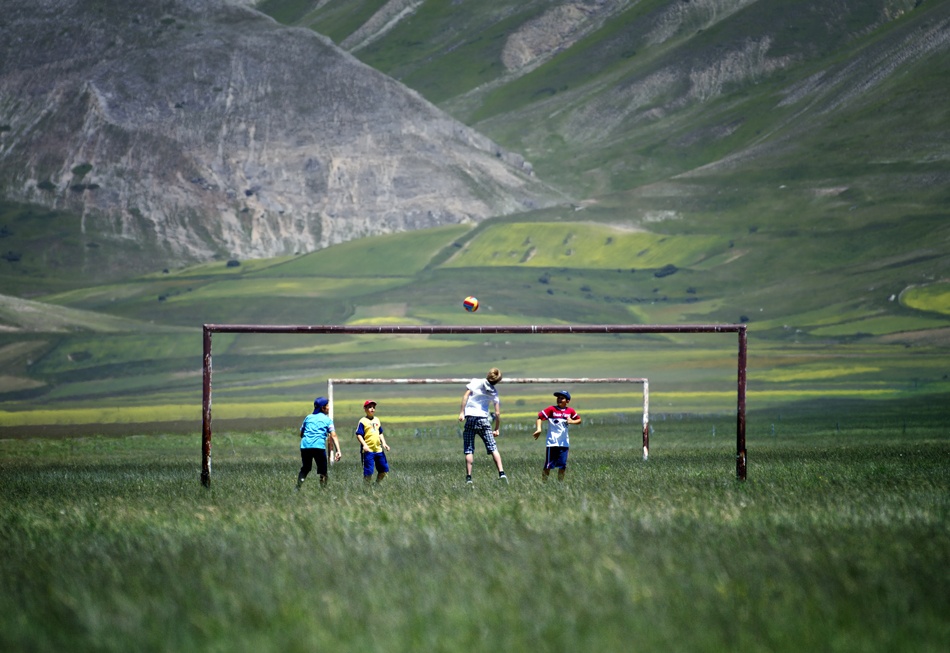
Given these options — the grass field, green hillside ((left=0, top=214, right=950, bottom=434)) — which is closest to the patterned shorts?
the grass field

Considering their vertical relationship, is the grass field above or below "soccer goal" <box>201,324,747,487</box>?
below

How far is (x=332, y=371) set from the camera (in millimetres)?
141625

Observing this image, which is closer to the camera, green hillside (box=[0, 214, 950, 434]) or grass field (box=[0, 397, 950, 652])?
grass field (box=[0, 397, 950, 652])

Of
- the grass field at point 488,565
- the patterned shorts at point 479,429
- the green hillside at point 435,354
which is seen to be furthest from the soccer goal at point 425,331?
the green hillside at point 435,354

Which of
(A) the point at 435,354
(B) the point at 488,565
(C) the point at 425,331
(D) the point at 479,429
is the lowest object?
(B) the point at 488,565

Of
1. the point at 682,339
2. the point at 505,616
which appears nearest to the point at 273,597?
the point at 505,616

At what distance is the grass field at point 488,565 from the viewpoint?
8.30m

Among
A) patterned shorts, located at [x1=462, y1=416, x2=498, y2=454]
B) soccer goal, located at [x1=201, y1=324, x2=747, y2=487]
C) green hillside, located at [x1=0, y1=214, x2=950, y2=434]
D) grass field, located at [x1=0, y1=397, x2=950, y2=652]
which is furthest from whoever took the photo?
green hillside, located at [x1=0, y1=214, x2=950, y2=434]

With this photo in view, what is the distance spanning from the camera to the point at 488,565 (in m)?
10.9

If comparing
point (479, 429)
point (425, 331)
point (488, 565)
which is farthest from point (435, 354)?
point (488, 565)

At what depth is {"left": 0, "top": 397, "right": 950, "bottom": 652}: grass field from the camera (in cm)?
830

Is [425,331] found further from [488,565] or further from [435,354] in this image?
[435,354]

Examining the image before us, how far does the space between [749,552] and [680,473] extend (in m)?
11.8

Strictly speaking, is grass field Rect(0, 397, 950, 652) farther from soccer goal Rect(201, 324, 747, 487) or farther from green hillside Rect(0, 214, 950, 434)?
green hillside Rect(0, 214, 950, 434)
